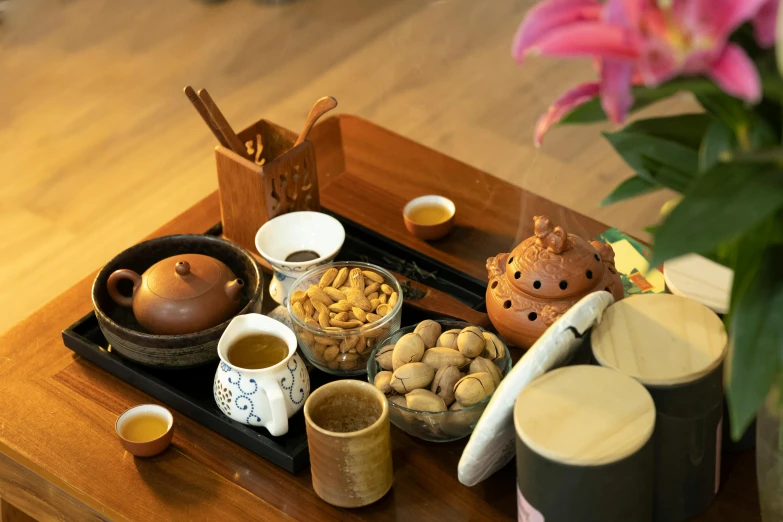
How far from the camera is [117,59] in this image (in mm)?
3174

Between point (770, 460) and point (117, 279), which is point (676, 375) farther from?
point (117, 279)

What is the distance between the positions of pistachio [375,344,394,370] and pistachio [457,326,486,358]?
80mm

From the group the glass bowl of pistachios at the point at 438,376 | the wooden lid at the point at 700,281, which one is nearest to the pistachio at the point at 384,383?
the glass bowl of pistachios at the point at 438,376

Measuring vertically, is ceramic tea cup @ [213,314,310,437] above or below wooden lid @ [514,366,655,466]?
below

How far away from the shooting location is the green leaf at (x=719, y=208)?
632 mm

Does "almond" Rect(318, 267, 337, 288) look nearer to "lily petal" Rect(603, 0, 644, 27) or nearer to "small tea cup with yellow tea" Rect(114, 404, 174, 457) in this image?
"small tea cup with yellow tea" Rect(114, 404, 174, 457)

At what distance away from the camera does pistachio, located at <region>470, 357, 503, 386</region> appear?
110 cm

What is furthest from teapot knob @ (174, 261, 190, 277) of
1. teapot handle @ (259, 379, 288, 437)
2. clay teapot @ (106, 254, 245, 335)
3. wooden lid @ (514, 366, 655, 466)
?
wooden lid @ (514, 366, 655, 466)

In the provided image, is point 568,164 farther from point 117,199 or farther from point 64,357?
point 64,357

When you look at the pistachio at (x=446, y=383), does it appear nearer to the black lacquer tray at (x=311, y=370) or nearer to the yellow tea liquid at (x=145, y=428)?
the black lacquer tray at (x=311, y=370)

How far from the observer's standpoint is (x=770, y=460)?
0.94 m

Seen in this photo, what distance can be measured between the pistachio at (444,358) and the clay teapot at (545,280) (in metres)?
0.10

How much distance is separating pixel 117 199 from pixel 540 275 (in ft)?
5.59

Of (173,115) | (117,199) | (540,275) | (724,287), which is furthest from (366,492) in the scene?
(173,115)
